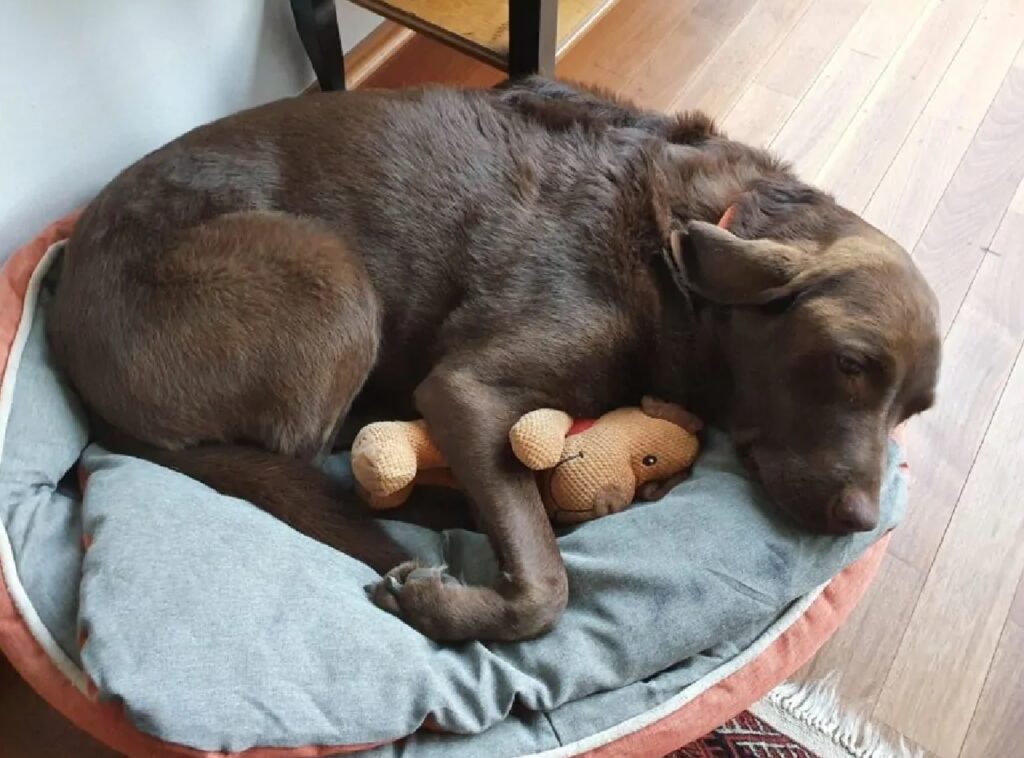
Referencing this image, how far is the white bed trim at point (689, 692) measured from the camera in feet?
4.52

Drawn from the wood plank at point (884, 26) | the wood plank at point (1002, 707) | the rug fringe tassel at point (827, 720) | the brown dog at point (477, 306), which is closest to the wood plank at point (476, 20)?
the brown dog at point (477, 306)

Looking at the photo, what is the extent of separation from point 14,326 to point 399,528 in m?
0.73

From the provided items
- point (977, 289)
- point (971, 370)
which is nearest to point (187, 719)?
point (971, 370)

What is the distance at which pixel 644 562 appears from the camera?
4.87ft

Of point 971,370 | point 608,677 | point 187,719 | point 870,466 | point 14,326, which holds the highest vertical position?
point 14,326

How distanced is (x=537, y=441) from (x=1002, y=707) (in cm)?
99

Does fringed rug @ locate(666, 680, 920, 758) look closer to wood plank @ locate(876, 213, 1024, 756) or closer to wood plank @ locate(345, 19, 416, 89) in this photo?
wood plank @ locate(876, 213, 1024, 756)

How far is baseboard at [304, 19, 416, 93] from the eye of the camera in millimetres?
2613

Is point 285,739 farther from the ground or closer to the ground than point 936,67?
farther from the ground

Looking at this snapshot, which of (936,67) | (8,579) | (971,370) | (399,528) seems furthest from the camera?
(936,67)

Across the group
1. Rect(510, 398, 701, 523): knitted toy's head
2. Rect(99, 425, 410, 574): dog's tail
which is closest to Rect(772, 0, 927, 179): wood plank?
Rect(510, 398, 701, 523): knitted toy's head

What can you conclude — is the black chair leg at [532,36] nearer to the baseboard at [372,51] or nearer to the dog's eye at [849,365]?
the baseboard at [372,51]

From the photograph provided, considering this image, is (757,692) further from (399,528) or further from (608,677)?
(399,528)

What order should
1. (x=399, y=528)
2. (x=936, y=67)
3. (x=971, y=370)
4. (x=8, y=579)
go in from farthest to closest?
(x=936, y=67) → (x=971, y=370) → (x=399, y=528) → (x=8, y=579)
